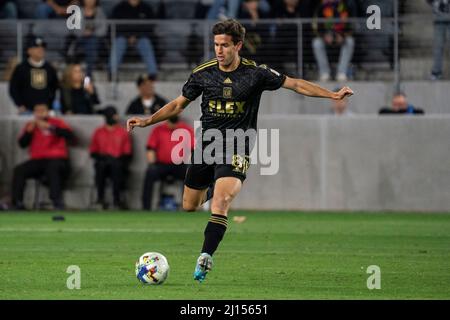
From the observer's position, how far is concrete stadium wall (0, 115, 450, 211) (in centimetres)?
2164

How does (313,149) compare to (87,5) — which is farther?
(87,5)

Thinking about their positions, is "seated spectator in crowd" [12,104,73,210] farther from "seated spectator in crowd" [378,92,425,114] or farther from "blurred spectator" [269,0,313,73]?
"seated spectator in crowd" [378,92,425,114]

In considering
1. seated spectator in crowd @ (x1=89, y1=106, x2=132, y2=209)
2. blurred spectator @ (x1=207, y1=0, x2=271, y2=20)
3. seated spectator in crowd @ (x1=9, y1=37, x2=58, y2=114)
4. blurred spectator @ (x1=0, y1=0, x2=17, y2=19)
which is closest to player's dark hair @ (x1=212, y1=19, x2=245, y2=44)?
seated spectator in crowd @ (x1=89, y1=106, x2=132, y2=209)

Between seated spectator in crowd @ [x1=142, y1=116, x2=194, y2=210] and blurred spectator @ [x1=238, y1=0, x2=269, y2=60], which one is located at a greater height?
blurred spectator @ [x1=238, y1=0, x2=269, y2=60]

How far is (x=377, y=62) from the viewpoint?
2348 cm

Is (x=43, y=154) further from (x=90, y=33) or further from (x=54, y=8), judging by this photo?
(x=54, y=8)

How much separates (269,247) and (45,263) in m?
3.19

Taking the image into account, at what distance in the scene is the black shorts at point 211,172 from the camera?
39.1 ft

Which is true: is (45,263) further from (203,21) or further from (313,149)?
(203,21)

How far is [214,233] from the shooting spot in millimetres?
11352

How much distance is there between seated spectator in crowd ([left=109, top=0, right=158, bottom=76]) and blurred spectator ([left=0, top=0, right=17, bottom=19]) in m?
2.06

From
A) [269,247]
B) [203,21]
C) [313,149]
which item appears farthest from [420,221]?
[203,21]
